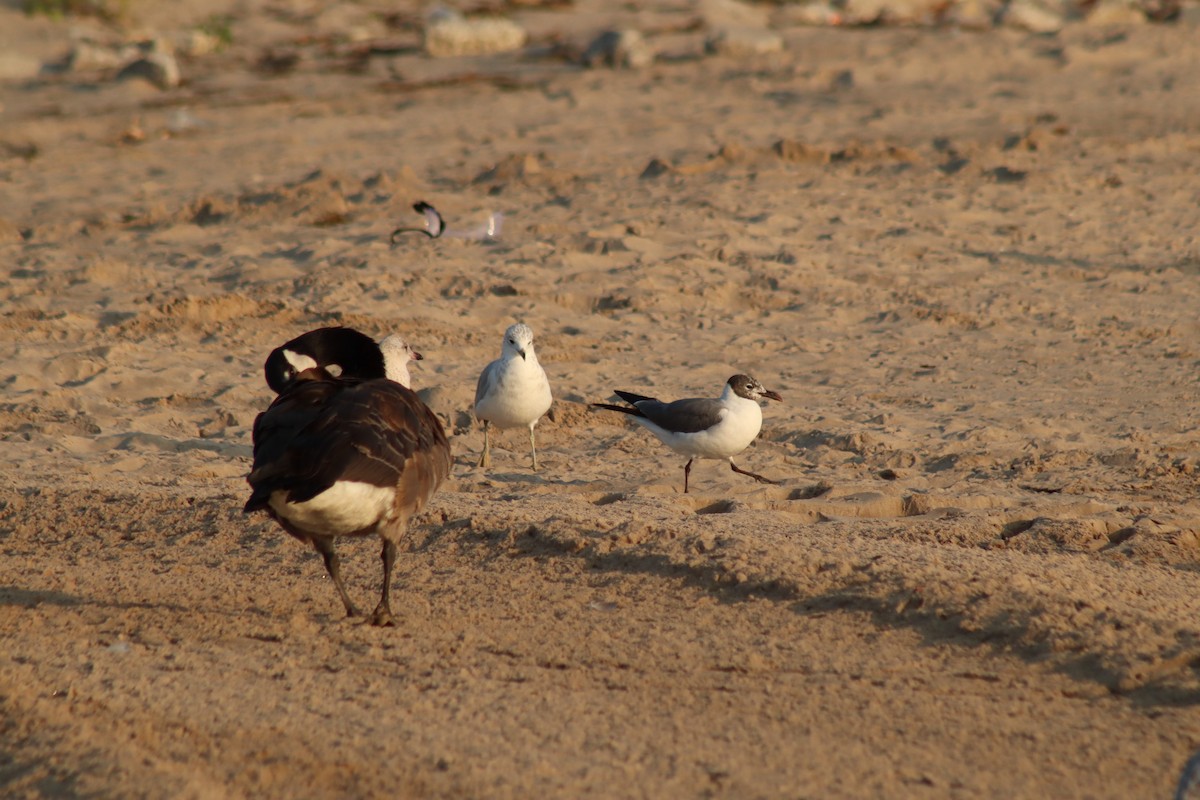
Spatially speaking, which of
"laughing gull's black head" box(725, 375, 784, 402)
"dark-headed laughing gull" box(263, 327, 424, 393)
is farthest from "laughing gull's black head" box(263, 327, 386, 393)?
"laughing gull's black head" box(725, 375, 784, 402)

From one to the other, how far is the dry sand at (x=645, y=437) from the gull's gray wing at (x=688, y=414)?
351 mm

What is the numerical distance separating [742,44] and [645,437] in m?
11.4

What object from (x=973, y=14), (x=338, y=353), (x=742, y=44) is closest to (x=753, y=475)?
(x=338, y=353)

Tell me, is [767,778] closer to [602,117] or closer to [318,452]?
[318,452]

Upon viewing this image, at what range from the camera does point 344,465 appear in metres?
5.21

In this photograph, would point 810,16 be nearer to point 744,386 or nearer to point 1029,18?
point 1029,18

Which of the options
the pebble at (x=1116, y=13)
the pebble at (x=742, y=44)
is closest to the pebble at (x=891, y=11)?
the pebble at (x=1116, y=13)

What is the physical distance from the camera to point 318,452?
205 inches

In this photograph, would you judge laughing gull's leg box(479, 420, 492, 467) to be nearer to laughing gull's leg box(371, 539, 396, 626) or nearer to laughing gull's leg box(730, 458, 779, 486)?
laughing gull's leg box(730, 458, 779, 486)

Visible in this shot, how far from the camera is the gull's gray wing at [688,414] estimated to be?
23.6ft

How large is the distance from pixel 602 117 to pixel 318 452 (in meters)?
11.2

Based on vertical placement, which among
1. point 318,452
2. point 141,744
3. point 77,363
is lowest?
point 77,363

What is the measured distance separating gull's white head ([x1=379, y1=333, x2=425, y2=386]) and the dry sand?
26.9 inches

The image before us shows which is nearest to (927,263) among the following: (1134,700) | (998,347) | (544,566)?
(998,347)
